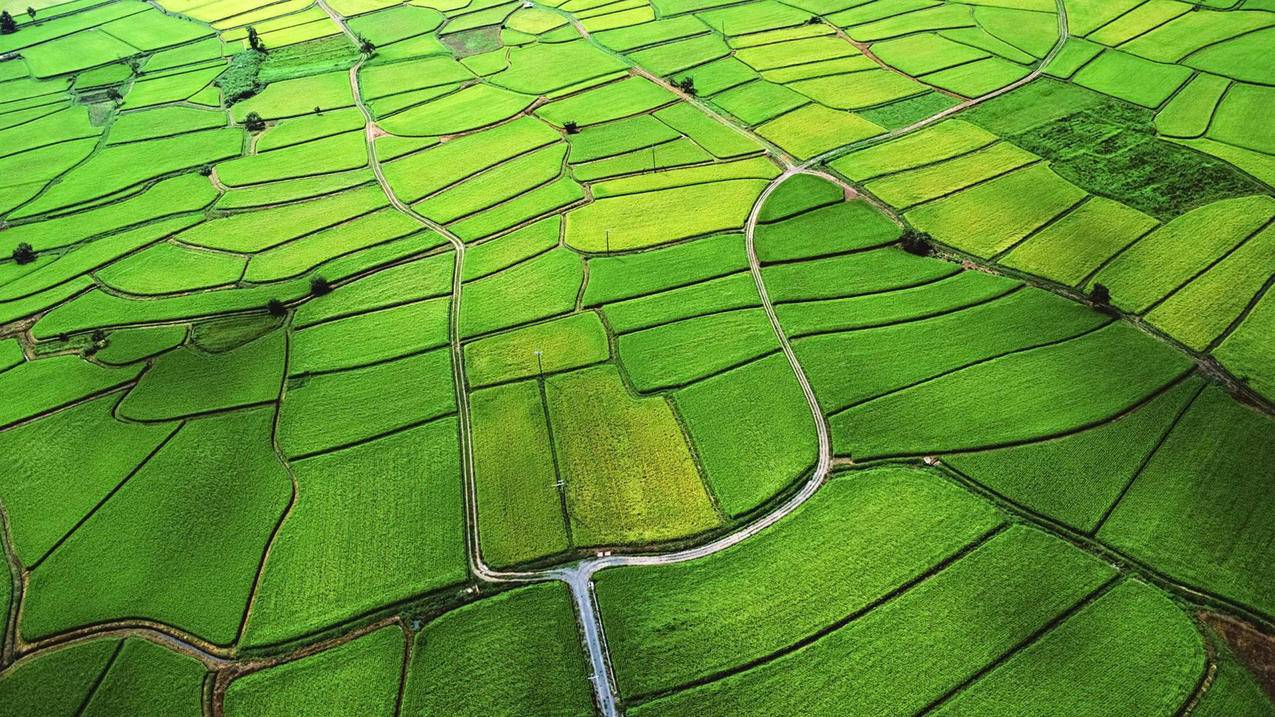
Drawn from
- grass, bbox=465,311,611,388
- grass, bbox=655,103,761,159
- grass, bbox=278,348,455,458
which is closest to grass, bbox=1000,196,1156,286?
grass, bbox=655,103,761,159

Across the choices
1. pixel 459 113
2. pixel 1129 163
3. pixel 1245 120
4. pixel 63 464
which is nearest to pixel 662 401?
pixel 63 464

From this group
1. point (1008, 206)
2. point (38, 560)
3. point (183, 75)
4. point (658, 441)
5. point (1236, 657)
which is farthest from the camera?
point (183, 75)

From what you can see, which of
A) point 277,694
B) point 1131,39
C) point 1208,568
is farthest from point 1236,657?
point 1131,39

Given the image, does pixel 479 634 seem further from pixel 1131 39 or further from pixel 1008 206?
pixel 1131 39

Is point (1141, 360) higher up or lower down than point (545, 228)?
lower down

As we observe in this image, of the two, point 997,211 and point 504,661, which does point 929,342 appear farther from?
point 504,661

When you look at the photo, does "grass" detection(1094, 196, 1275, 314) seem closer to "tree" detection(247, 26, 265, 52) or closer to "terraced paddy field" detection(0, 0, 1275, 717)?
"terraced paddy field" detection(0, 0, 1275, 717)

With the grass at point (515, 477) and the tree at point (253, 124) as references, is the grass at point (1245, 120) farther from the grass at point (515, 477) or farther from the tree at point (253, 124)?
the tree at point (253, 124)
